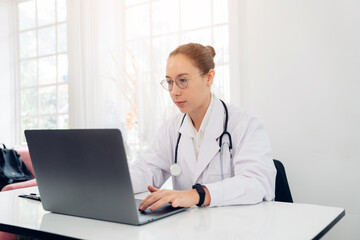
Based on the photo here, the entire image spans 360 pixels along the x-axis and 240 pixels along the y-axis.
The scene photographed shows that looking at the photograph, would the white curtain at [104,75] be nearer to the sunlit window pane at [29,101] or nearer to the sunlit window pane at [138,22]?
the sunlit window pane at [138,22]

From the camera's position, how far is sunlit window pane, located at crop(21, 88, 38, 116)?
4.68m

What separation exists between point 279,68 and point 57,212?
1.95 meters

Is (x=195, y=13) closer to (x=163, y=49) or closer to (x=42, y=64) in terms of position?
(x=163, y=49)

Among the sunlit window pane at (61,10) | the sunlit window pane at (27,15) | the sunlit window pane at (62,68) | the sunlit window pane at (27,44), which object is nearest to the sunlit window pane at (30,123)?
the sunlit window pane at (62,68)

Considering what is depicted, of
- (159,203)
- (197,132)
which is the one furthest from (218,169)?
(159,203)

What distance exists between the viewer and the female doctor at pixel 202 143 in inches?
57.0

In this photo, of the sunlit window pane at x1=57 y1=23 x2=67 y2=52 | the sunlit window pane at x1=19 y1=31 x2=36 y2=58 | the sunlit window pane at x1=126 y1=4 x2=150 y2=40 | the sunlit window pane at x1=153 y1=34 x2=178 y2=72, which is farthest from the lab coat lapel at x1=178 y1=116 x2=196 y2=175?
the sunlit window pane at x1=19 y1=31 x2=36 y2=58

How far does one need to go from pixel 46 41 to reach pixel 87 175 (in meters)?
3.89

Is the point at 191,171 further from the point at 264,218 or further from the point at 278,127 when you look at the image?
the point at 278,127

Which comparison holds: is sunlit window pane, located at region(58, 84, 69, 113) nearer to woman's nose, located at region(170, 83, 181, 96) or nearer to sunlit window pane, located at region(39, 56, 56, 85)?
sunlit window pane, located at region(39, 56, 56, 85)

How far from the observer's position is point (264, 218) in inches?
43.3

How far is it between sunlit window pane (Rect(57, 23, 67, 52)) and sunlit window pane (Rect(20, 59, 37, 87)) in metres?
0.53

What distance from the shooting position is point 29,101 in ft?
15.6

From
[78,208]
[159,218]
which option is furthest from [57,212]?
[159,218]
